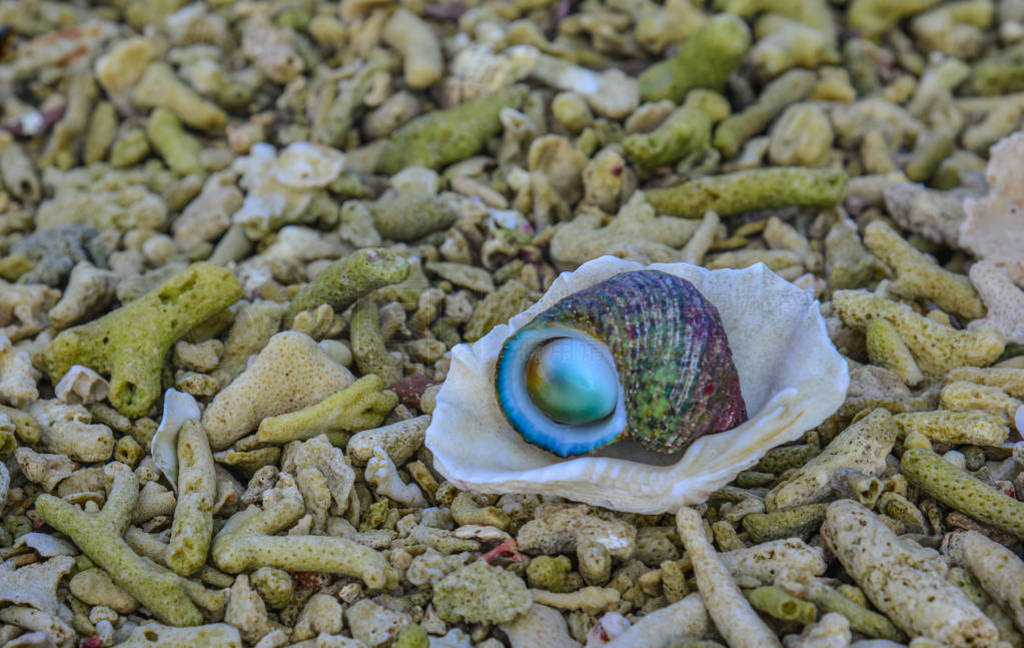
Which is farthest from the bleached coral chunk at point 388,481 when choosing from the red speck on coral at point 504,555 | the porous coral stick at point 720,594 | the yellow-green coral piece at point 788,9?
the yellow-green coral piece at point 788,9

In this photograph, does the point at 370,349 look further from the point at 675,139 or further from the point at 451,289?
the point at 675,139

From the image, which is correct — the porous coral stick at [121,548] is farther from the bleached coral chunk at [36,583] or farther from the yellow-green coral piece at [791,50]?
the yellow-green coral piece at [791,50]

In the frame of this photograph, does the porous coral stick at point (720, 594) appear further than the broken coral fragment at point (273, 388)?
No

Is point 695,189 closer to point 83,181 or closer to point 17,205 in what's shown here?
point 83,181

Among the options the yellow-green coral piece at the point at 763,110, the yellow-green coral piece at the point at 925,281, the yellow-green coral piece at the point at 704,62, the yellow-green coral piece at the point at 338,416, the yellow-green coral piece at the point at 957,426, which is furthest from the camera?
the yellow-green coral piece at the point at 704,62

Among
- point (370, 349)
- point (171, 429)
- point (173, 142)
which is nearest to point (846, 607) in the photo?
point (370, 349)

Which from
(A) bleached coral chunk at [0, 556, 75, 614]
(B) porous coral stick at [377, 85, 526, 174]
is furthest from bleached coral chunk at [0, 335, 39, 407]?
(B) porous coral stick at [377, 85, 526, 174]

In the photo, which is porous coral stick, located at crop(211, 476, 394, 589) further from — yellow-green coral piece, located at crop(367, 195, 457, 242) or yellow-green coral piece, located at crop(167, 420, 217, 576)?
yellow-green coral piece, located at crop(367, 195, 457, 242)
